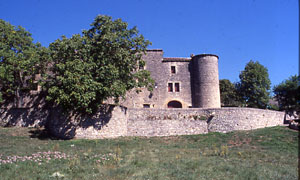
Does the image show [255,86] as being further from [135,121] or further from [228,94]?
[135,121]

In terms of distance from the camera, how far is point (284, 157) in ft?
45.1

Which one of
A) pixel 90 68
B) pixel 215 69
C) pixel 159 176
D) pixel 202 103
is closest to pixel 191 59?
pixel 215 69

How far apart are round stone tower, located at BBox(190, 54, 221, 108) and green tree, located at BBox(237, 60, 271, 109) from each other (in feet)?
21.4

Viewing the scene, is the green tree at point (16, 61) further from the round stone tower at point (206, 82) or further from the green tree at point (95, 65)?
the round stone tower at point (206, 82)

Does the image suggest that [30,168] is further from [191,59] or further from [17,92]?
[191,59]

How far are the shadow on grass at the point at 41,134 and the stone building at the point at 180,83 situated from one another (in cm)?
1264

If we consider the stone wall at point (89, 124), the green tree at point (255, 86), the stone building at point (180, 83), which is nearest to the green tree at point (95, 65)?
the stone wall at point (89, 124)

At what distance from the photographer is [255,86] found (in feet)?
116

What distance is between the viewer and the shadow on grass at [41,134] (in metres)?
19.7

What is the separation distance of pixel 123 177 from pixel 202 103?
23967mm

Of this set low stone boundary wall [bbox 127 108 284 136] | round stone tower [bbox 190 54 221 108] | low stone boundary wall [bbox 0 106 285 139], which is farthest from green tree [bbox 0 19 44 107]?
round stone tower [bbox 190 54 221 108]

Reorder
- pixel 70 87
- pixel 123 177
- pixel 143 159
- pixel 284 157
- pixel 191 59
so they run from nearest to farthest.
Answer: pixel 123 177, pixel 143 159, pixel 284 157, pixel 70 87, pixel 191 59

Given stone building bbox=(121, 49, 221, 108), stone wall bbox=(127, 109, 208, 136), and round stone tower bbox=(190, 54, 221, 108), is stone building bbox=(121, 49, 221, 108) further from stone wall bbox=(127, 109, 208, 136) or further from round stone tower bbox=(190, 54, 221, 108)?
stone wall bbox=(127, 109, 208, 136)

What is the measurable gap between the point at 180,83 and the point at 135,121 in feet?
41.6
